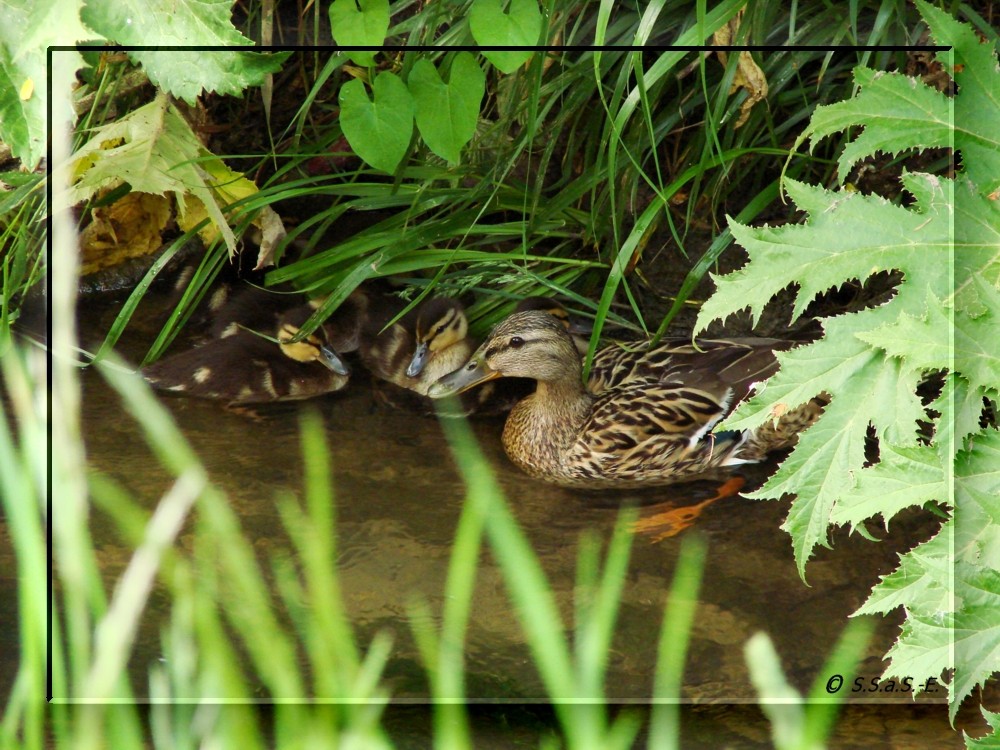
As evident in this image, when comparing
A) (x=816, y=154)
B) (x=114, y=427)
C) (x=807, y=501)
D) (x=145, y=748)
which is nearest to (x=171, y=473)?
(x=114, y=427)

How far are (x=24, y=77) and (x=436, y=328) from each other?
0.63m

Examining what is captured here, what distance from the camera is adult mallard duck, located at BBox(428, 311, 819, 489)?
1.69 meters

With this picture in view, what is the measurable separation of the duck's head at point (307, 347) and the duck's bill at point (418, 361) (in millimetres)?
89

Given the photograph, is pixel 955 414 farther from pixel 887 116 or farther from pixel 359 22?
pixel 359 22

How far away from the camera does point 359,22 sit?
1.70m

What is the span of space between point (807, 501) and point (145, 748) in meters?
0.91

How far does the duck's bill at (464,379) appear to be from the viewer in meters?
1.74

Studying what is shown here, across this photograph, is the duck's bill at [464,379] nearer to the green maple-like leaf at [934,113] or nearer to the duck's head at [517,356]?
the duck's head at [517,356]

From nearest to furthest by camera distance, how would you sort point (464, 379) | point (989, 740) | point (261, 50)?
1. point (989, 740)
2. point (261, 50)
3. point (464, 379)

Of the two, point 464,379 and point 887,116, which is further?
point 464,379

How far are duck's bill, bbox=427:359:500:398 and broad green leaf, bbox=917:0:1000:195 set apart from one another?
27.8 inches

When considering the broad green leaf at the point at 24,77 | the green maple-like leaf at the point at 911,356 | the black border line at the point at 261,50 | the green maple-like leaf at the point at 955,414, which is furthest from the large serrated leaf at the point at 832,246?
the broad green leaf at the point at 24,77

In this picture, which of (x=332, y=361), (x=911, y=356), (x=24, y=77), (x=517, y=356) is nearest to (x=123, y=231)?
(x=24, y=77)

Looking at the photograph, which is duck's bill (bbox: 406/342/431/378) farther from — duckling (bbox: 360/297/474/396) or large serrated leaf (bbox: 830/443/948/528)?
large serrated leaf (bbox: 830/443/948/528)
